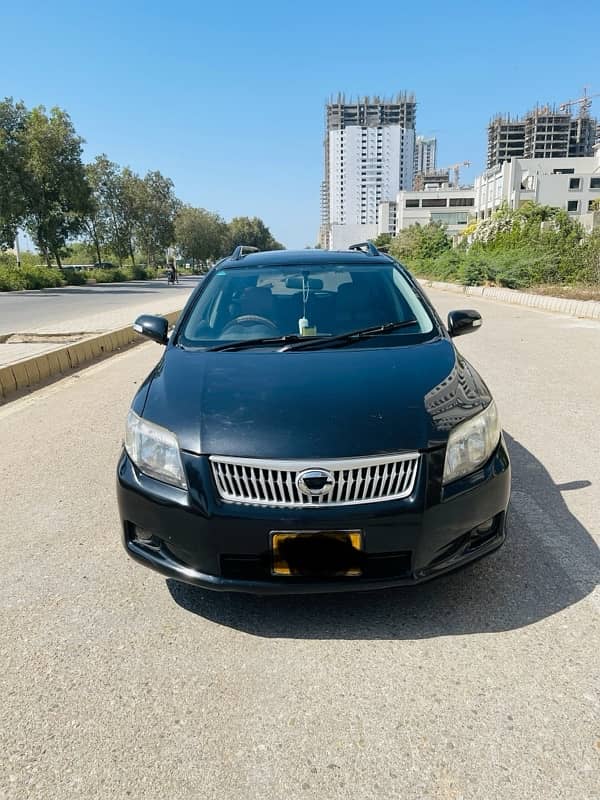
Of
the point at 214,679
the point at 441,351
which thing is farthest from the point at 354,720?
the point at 441,351

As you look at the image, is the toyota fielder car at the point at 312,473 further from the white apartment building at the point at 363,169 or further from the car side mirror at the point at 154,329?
the white apartment building at the point at 363,169

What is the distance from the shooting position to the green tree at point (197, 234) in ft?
286

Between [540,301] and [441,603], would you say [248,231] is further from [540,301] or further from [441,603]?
[441,603]

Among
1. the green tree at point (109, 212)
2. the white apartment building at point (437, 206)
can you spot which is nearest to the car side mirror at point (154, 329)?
the green tree at point (109, 212)

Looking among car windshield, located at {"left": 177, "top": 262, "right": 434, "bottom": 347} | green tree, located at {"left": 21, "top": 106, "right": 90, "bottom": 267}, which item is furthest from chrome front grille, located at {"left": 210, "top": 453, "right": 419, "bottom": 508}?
green tree, located at {"left": 21, "top": 106, "right": 90, "bottom": 267}

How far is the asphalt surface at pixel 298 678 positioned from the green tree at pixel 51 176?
38.6 meters

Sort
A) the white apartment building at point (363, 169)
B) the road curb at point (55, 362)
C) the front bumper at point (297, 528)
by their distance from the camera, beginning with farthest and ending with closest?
the white apartment building at point (363, 169)
the road curb at point (55, 362)
the front bumper at point (297, 528)

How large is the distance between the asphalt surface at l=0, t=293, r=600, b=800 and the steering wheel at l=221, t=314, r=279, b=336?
137 cm

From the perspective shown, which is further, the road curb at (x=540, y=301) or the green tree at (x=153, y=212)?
the green tree at (x=153, y=212)

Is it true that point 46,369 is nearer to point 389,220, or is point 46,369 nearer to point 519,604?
point 519,604

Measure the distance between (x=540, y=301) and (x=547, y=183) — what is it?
9471cm

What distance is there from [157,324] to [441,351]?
1848 millimetres

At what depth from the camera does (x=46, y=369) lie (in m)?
8.51

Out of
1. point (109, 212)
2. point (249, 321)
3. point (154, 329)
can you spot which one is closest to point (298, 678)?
point (249, 321)
